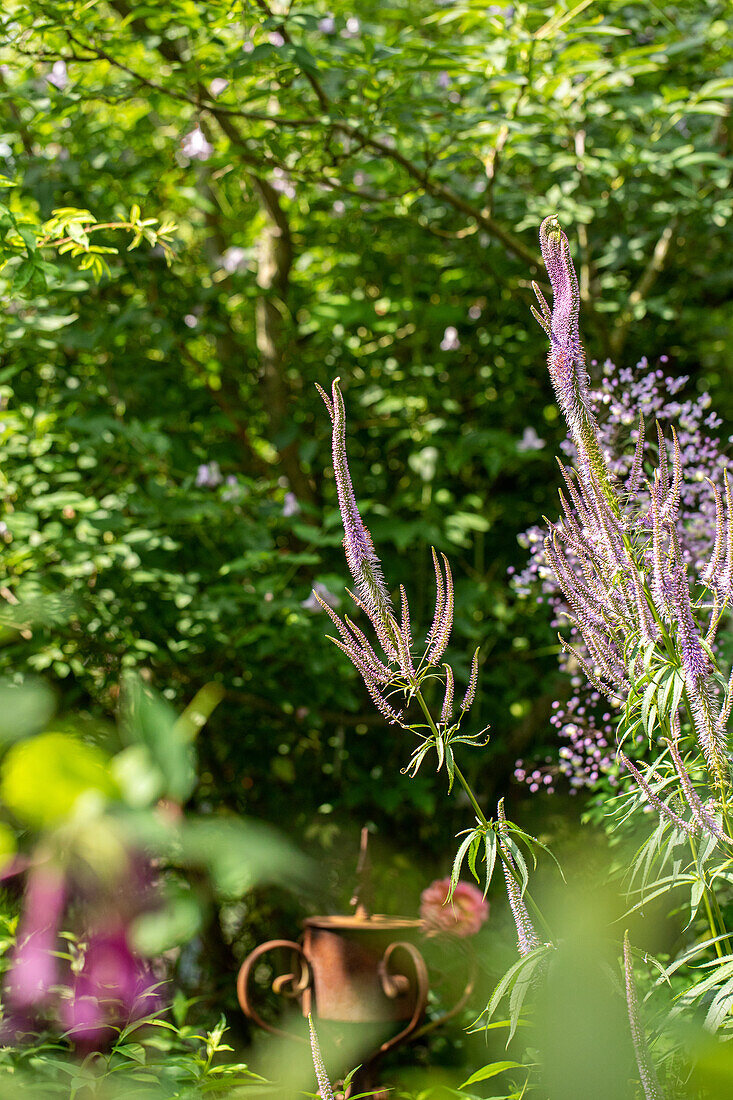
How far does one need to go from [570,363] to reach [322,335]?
7.09 ft

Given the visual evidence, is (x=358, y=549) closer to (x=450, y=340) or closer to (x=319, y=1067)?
(x=319, y=1067)

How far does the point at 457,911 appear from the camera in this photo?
210cm

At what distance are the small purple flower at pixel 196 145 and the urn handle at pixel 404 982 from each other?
7.19 feet

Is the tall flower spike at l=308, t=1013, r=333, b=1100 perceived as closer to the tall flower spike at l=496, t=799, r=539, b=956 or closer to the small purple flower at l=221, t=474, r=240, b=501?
the tall flower spike at l=496, t=799, r=539, b=956

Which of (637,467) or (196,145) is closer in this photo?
(637,467)

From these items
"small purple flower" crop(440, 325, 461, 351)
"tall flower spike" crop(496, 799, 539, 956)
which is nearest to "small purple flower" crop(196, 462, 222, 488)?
"small purple flower" crop(440, 325, 461, 351)

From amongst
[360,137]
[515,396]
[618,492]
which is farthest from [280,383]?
[618,492]

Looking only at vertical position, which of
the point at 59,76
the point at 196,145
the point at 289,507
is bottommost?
the point at 289,507

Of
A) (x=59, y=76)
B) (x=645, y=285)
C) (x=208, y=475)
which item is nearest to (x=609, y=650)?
(x=208, y=475)

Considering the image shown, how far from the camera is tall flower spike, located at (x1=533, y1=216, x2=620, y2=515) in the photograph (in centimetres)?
102

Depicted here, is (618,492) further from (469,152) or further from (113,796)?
(469,152)

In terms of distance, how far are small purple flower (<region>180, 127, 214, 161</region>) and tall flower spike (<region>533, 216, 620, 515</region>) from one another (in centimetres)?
190

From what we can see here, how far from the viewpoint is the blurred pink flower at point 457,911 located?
2.05m

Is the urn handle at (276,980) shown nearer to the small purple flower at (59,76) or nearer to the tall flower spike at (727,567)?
the tall flower spike at (727,567)
